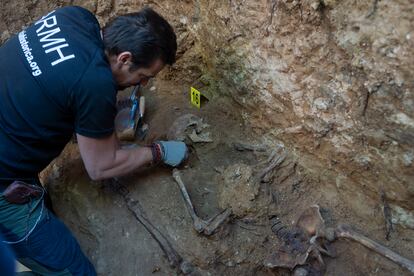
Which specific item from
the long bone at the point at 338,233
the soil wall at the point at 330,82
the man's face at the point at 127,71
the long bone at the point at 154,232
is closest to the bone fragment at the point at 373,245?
the long bone at the point at 338,233

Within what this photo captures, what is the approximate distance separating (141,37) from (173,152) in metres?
0.78

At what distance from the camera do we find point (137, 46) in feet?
7.75

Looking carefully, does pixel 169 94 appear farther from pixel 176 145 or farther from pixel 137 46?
pixel 137 46

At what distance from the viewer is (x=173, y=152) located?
9.45ft

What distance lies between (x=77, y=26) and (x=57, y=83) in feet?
1.06

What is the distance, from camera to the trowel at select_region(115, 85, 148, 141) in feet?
10.5

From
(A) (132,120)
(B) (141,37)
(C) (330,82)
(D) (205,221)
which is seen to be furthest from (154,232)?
(C) (330,82)

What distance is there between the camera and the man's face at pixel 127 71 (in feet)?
7.90

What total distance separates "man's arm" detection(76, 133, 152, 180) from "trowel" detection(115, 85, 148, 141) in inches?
18.5

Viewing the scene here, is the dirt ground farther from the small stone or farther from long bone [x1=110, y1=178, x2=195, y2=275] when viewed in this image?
the small stone

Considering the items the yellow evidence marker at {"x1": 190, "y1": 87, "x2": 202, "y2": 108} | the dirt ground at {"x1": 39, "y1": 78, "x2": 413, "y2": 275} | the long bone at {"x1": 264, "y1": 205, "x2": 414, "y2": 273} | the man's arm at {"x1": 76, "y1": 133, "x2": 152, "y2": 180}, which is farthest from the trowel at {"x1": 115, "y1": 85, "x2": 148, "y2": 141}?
the long bone at {"x1": 264, "y1": 205, "x2": 414, "y2": 273}

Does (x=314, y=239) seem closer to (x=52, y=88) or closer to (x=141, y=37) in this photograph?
(x=141, y=37)

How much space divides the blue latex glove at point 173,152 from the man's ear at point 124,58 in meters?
0.60

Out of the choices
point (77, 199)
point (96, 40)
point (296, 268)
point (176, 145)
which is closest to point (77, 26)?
point (96, 40)
